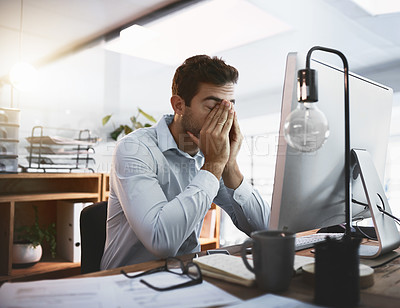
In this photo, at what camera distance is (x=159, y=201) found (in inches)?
38.4

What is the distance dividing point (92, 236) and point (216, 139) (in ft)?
1.74

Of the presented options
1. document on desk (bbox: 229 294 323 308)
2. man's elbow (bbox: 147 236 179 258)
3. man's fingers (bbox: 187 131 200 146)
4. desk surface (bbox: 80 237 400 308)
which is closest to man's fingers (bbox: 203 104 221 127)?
man's fingers (bbox: 187 131 200 146)

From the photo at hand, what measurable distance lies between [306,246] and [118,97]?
102 inches

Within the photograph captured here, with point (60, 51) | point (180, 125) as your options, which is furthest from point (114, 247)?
point (60, 51)

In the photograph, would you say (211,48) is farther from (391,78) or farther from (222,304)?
(222,304)

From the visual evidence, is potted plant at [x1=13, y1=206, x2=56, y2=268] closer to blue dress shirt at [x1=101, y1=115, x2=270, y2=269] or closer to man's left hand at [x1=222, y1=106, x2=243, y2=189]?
blue dress shirt at [x1=101, y1=115, x2=270, y2=269]

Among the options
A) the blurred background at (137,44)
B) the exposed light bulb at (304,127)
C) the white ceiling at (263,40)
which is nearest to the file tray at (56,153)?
the blurred background at (137,44)

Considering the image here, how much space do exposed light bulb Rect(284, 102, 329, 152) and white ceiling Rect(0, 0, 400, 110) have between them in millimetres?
2114

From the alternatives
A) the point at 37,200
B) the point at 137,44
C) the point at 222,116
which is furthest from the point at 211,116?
the point at 137,44

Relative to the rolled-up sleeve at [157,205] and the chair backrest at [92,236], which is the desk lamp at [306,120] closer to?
the rolled-up sleeve at [157,205]

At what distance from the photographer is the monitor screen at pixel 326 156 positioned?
Result: 2.50ft

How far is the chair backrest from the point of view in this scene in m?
1.17

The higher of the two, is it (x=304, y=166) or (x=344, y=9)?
(x=344, y=9)

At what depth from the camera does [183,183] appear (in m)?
1.30
